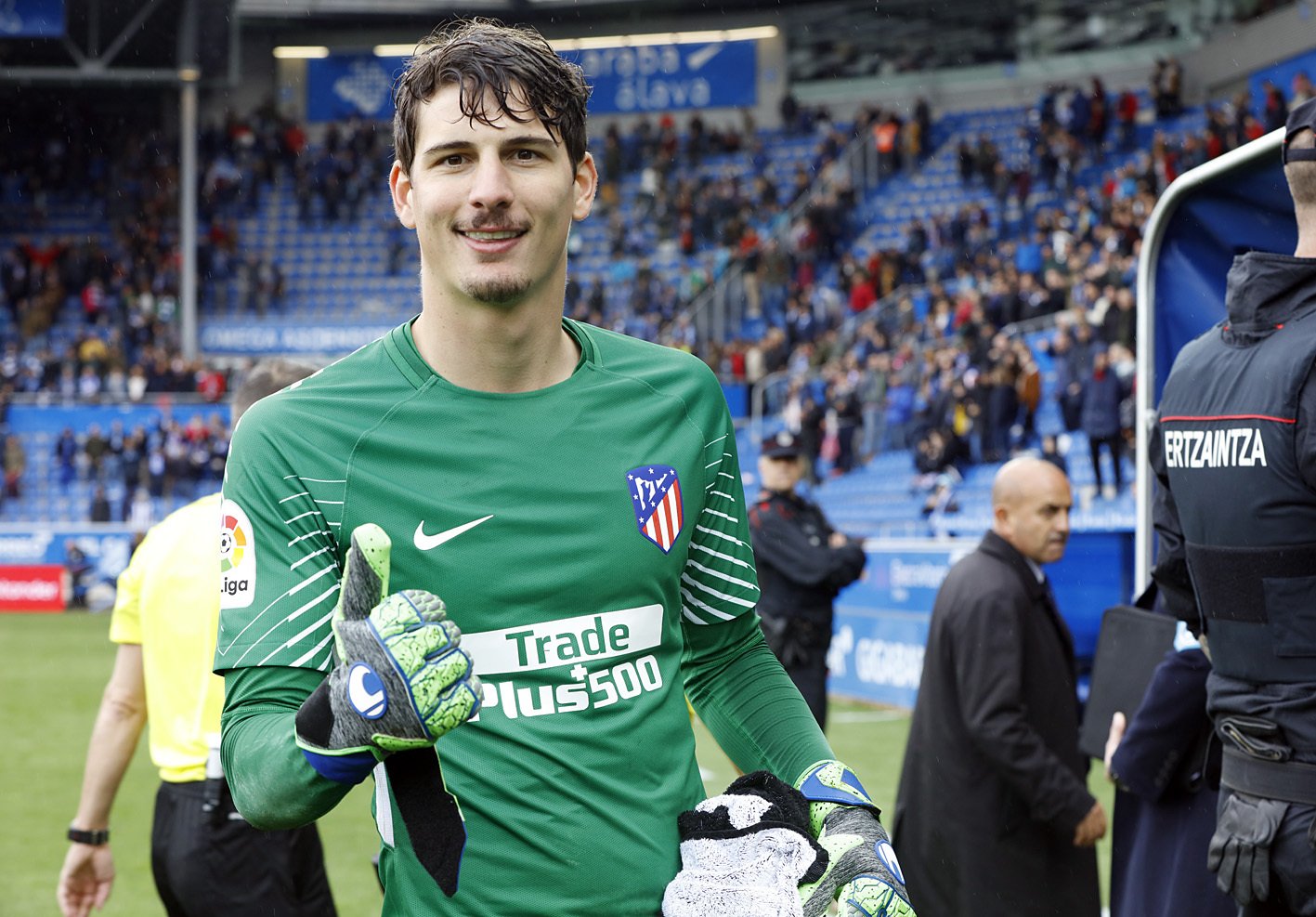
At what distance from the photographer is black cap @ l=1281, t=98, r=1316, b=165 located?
3248 mm

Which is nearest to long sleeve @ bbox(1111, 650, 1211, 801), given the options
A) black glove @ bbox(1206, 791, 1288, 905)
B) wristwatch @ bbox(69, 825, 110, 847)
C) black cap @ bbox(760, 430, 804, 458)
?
black glove @ bbox(1206, 791, 1288, 905)

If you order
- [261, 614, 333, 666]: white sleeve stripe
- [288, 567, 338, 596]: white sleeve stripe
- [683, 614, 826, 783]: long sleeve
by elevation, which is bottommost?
[683, 614, 826, 783]: long sleeve

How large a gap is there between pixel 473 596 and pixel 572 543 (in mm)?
160

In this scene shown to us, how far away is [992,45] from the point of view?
3481cm

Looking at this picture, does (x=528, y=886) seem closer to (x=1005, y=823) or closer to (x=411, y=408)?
(x=411, y=408)

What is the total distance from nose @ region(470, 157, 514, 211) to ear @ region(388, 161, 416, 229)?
17 centimetres

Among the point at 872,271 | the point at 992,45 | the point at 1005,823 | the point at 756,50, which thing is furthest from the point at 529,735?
the point at 756,50

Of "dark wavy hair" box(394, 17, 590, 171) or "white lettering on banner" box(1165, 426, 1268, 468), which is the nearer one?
"dark wavy hair" box(394, 17, 590, 171)

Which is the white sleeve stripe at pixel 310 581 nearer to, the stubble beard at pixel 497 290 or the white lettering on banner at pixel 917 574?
the stubble beard at pixel 497 290

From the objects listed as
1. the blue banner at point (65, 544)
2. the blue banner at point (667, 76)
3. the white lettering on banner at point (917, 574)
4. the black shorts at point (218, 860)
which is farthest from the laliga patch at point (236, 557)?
the blue banner at point (667, 76)

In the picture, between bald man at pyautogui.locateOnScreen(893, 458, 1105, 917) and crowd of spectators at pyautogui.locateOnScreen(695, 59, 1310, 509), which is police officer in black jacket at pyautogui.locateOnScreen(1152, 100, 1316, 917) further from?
crowd of spectators at pyautogui.locateOnScreen(695, 59, 1310, 509)

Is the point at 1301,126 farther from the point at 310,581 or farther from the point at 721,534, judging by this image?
the point at 310,581

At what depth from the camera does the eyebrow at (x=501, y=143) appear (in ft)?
7.16

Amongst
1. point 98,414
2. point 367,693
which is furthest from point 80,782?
point 98,414
